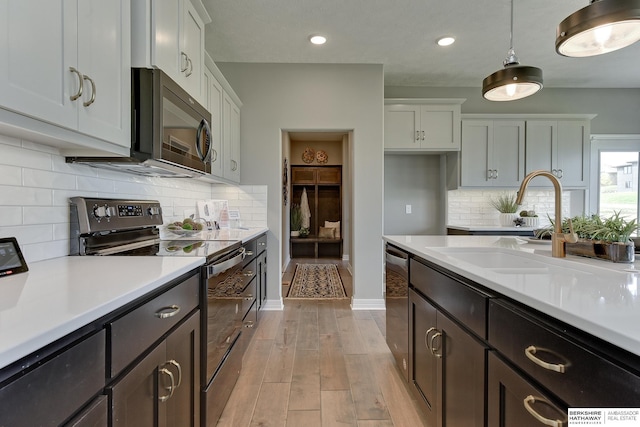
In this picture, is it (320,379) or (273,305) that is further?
(273,305)

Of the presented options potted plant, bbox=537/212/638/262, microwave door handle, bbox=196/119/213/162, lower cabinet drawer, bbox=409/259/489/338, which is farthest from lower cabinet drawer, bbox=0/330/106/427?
potted plant, bbox=537/212/638/262

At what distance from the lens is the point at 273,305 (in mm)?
3377

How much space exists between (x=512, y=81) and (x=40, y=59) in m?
2.17

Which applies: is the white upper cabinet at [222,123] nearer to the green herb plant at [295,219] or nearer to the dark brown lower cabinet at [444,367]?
the dark brown lower cabinet at [444,367]

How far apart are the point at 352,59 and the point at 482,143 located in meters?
1.94

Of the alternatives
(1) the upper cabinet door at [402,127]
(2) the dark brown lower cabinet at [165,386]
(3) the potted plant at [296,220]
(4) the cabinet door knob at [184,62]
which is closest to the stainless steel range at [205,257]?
(2) the dark brown lower cabinet at [165,386]

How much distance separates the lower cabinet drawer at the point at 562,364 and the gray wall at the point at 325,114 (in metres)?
2.56

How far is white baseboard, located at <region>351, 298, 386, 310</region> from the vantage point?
341 centimetres

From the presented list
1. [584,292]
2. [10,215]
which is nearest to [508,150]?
[584,292]

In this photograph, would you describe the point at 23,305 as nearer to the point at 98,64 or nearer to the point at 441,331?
the point at 98,64

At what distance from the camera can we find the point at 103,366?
71cm

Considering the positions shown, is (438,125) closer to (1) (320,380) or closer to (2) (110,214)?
(1) (320,380)

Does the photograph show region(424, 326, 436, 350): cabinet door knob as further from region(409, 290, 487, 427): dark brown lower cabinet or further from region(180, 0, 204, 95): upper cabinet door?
region(180, 0, 204, 95): upper cabinet door

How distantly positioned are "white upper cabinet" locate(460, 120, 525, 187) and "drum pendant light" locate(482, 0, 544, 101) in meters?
1.91
